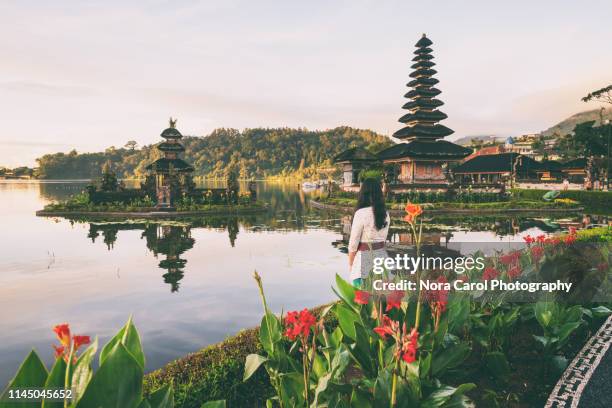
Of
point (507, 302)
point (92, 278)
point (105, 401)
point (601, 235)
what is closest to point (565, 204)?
point (601, 235)

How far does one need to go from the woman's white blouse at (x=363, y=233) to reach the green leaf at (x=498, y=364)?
1.55 m

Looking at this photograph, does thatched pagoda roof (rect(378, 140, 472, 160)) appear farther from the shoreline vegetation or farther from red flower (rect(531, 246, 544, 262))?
the shoreline vegetation

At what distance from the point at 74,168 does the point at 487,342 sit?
586ft

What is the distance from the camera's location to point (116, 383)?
1.71 meters

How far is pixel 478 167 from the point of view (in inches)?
1892

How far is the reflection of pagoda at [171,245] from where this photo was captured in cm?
1028

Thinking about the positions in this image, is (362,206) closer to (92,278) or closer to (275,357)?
(275,357)

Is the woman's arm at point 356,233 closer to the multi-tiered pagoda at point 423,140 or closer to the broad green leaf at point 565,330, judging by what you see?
the broad green leaf at point 565,330

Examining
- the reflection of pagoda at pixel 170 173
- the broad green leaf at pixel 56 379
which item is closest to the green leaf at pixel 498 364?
the broad green leaf at pixel 56 379

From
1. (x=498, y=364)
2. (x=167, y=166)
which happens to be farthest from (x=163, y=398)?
(x=167, y=166)

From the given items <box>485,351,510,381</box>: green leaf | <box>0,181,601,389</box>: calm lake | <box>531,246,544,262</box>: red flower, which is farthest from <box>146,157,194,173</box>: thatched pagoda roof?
<box>485,351,510,381</box>: green leaf

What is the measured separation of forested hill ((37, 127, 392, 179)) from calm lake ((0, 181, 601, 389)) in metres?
110

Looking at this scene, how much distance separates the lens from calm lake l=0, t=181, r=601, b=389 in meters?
6.69

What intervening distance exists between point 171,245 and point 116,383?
13.6 metres
